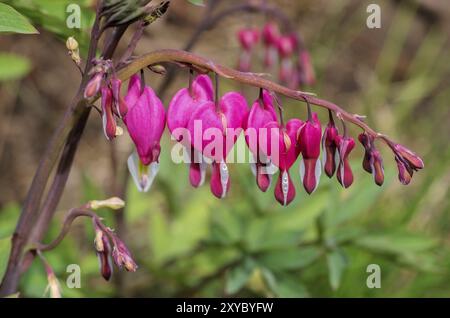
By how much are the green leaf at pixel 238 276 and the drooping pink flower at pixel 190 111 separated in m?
0.78

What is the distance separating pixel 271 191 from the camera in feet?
8.01

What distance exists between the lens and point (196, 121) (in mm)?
1275

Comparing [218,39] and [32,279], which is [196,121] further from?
[218,39]

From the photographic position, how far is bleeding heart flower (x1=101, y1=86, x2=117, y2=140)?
4.01 ft

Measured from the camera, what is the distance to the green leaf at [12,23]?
1.25 meters

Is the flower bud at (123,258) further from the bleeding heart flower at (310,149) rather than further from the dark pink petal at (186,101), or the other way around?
the bleeding heart flower at (310,149)

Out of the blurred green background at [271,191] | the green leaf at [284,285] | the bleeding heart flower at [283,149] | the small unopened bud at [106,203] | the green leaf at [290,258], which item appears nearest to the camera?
the bleeding heart flower at [283,149]

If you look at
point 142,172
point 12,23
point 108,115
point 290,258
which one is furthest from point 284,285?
point 12,23

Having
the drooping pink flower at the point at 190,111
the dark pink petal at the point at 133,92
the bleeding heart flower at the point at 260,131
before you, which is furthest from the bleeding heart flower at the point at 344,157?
the dark pink petal at the point at 133,92

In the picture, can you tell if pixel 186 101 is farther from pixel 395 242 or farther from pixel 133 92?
pixel 395 242

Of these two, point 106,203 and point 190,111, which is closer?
point 190,111

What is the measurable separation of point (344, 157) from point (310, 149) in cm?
6

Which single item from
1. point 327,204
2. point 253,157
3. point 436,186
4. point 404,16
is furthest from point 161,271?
point 404,16

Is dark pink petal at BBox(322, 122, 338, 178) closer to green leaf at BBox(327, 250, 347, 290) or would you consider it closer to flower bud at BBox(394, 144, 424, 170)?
flower bud at BBox(394, 144, 424, 170)
